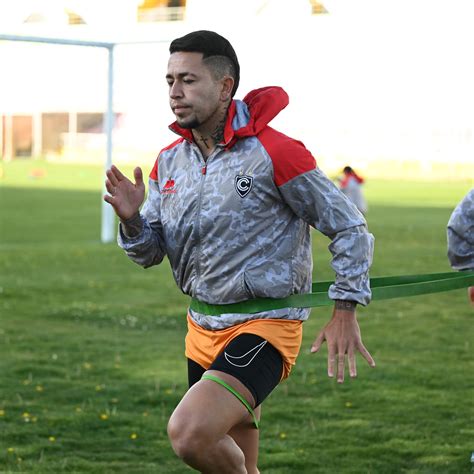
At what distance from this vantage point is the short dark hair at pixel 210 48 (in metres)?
4.61

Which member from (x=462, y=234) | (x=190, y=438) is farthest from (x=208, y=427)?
(x=462, y=234)

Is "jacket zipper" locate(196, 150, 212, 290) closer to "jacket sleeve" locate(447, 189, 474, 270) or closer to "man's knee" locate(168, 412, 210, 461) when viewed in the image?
"man's knee" locate(168, 412, 210, 461)

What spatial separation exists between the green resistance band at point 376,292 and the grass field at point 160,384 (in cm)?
136

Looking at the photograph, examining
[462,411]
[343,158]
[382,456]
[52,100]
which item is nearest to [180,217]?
[382,456]

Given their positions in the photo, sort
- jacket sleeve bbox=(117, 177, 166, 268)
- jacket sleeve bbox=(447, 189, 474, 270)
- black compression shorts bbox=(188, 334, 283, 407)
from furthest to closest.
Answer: jacket sleeve bbox=(447, 189, 474, 270) → jacket sleeve bbox=(117, 177, 166, 268) → black compression shorts bbox=(188, 334, 283, 407)

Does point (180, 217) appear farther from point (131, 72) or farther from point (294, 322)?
point (131, 72)

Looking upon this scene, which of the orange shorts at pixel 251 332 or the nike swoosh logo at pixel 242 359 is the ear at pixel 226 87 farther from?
the nike swoosh logo at pixel 242 359

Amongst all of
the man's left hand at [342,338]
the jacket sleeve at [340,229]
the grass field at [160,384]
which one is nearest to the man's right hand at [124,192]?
the jacket sleeve at [340,229]

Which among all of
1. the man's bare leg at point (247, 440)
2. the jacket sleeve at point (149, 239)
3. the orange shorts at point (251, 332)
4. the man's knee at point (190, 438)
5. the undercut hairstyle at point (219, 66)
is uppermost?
the undercut hairstyle at point (219, 66)

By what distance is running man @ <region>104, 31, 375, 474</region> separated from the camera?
445 centimetres

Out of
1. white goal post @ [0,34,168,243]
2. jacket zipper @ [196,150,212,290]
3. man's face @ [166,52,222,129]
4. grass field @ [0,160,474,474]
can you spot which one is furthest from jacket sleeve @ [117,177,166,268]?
white goal post @ [0,34,168,243]

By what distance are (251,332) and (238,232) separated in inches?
15.5

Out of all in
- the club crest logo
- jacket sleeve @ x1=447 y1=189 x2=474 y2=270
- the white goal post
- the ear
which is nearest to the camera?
the club crest logo

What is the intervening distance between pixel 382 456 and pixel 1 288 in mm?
8737
